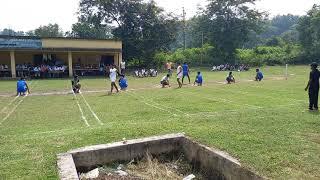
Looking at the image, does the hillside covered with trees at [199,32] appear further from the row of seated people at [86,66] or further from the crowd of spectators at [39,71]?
the crowd of spectators at [39,71]

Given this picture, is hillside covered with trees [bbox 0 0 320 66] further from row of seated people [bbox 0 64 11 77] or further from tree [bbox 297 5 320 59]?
row of seated people [bbox 0 64 11 77]

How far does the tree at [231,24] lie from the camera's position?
54.0 meters

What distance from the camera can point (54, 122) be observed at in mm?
11180

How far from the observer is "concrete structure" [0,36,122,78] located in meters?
31.8

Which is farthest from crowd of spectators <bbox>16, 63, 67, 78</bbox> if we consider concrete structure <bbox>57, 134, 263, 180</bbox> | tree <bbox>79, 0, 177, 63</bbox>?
concrete structure <bbox>57, 134, 263, 180</bbox>

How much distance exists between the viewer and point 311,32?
56656 mm

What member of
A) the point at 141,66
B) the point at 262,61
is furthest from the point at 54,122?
the point at 262,61

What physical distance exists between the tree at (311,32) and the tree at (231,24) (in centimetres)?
834

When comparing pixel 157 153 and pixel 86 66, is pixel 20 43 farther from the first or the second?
pixel 157 153

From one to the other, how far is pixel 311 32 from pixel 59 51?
1641 inches

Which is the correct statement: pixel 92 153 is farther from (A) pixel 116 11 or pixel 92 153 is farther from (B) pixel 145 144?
(A) pixel 116 11

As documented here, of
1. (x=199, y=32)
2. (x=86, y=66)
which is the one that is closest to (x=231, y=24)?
(x=199, y=32)

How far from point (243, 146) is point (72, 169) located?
10.5ft

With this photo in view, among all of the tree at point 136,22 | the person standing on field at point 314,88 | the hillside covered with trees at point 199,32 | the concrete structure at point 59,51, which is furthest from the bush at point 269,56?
the person standing on field at point 314,88
